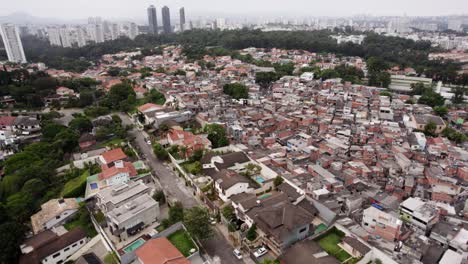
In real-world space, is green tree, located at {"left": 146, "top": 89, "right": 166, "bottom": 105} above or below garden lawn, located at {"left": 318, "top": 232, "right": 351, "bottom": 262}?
above

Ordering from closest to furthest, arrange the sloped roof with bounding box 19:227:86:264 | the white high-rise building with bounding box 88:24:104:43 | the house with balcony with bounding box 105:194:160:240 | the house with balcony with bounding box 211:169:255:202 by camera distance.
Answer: the sloped roof with bounding box 19:227:86:264, the house with balcony with bounding box 105:194:160:240, the house with balcony with bounding box 211:169:255:202, the white high-rise building with bounding box 88:24:104:43

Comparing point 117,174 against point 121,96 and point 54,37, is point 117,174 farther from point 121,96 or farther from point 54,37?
point 54,37

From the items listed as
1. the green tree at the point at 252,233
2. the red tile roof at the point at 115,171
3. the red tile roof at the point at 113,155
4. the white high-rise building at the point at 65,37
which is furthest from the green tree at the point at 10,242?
the white high-rise building at the point at 65,37

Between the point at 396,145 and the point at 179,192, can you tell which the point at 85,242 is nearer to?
the point at 179,192

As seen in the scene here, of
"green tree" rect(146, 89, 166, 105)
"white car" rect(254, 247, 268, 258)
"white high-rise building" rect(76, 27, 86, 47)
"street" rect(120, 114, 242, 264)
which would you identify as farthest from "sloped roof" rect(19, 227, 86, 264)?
"white high-rise building" rect(76, 27, 86, 47)

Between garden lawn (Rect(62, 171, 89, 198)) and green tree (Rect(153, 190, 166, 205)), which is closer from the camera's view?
green tree (Rect(153, 190, 166, 205))

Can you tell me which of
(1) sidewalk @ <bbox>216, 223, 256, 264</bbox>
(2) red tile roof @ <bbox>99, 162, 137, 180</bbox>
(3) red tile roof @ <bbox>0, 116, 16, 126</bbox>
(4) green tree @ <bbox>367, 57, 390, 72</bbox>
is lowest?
(1) sidewalk @ <bbox>216, 223, 256, 264</bbox>

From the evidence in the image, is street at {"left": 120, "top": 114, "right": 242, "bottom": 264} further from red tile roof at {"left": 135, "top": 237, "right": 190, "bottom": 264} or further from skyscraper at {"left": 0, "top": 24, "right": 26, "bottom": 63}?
skyscraper at {"left": 0, "top": 24, "right": 26, "bottom": 63}

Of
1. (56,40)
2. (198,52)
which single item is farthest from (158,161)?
(56,40)

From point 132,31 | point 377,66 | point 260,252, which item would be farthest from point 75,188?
point 132,31
